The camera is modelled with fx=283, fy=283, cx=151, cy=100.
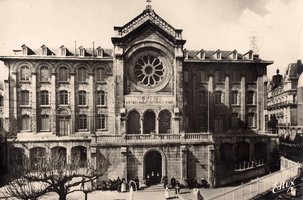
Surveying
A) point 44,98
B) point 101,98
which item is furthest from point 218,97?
point 44,98

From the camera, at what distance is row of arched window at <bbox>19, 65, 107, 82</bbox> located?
35594 mm

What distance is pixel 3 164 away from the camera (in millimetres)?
33625

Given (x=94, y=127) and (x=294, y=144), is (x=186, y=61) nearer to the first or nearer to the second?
(x=94, y=127)

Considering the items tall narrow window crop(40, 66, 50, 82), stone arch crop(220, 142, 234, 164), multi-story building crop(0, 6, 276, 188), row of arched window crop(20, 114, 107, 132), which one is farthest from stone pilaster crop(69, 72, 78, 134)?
stone arch crop(220, 142, 234, 164)

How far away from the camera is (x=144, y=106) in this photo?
30.9 m

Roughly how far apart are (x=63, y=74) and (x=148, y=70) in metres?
11.8

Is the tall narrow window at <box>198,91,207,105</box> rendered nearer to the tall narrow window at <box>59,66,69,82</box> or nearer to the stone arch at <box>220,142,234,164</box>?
the stone arch at <box>220,142,234,164</box>

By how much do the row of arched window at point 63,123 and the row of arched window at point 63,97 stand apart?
167cm

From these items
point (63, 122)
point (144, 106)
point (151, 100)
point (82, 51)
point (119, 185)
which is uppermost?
point (82, 51)

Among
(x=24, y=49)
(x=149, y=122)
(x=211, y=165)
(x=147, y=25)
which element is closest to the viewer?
(x=211, y=165)

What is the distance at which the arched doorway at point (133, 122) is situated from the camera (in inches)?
1214

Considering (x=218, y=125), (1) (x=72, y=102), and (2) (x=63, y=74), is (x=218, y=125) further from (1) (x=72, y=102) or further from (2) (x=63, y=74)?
(2) (x=63, y=74)

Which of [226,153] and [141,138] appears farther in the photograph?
[226,153]

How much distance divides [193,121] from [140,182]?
13541 millimetres
